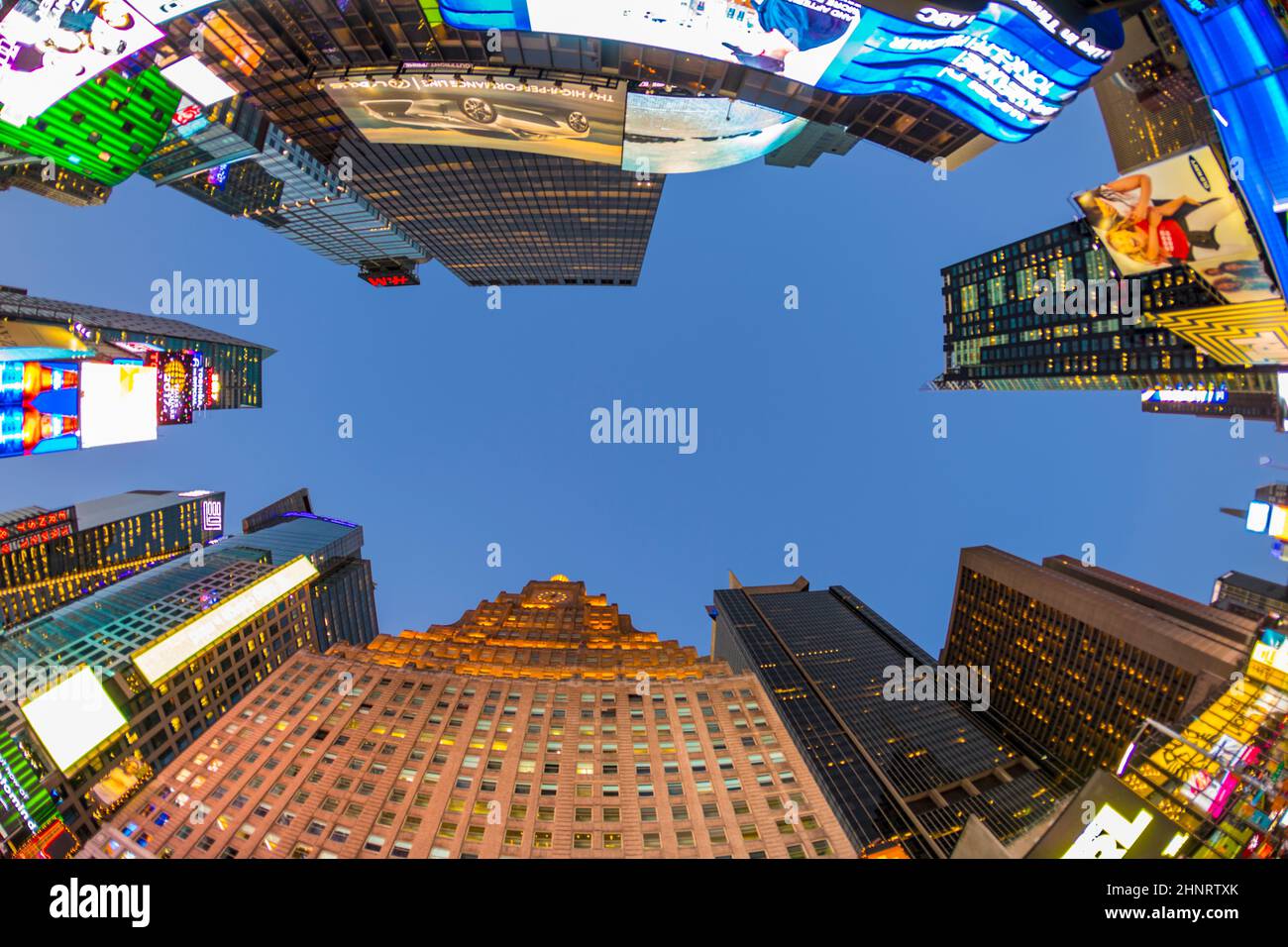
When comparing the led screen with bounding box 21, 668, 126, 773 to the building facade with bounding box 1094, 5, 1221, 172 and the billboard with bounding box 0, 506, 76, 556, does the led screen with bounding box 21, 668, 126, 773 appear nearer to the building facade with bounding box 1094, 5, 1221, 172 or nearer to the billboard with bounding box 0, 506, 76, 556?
the building facade with bounding box 1094, 5, 1221, 172

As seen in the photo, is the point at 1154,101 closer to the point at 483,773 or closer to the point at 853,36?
the point at 853,36

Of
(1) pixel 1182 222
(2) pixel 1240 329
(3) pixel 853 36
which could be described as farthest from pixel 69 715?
(2) pixel 1240 329

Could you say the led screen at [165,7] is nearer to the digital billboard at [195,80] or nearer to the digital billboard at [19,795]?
the digital billboard at [195,80]

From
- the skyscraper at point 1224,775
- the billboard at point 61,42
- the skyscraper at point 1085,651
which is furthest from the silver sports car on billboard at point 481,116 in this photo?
the skyscraper at point 1085,651

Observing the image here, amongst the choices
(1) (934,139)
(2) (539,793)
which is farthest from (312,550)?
(1) (934,139)

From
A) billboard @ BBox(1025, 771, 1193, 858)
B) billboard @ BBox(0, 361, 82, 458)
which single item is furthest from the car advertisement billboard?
billboard @ BBox(1025, 771, 1193, 858)
